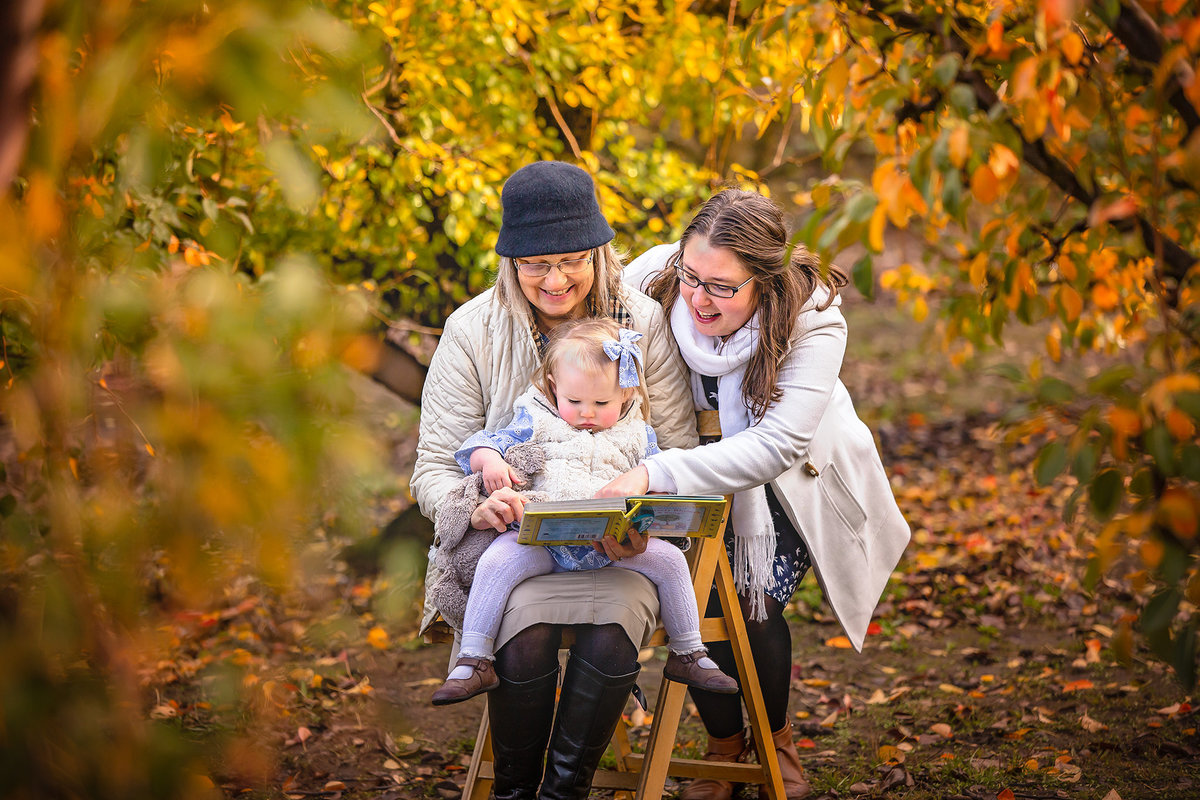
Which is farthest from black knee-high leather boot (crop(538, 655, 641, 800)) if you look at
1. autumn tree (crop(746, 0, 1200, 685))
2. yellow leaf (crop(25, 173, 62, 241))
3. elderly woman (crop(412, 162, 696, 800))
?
yellow leaf (crop(25, 173, 62, 241))

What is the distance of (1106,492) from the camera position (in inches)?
64.9

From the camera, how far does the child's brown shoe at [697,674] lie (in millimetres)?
2453

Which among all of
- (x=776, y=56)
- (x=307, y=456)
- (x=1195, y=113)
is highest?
(x=776, y=56)

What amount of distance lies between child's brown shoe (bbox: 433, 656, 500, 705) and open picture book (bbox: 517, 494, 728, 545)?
0.31 m

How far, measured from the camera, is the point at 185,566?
0.93 metres

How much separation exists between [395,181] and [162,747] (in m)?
3.35

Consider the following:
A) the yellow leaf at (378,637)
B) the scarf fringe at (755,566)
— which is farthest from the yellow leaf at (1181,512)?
the yellow leaf at (378,637)

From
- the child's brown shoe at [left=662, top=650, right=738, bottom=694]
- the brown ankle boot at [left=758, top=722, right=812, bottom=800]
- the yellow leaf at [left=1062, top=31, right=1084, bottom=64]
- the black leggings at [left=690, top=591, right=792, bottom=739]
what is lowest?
the brown ankle boot at [left=758, top=722, right=812, bottom=800]

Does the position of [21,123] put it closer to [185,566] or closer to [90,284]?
[90,284]

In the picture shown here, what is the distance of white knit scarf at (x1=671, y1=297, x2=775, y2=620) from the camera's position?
2750mm

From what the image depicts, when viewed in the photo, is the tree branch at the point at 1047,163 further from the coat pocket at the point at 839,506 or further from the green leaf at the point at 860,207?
the coat pocket at the point at 839,506

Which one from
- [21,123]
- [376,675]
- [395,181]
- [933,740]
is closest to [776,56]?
[395,181]

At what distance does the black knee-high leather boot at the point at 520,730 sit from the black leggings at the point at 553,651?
3 cm

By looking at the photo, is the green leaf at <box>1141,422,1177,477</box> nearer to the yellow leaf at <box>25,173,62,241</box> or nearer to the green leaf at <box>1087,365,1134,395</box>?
the green leaf at <box>1087,365,1134,395</box>
